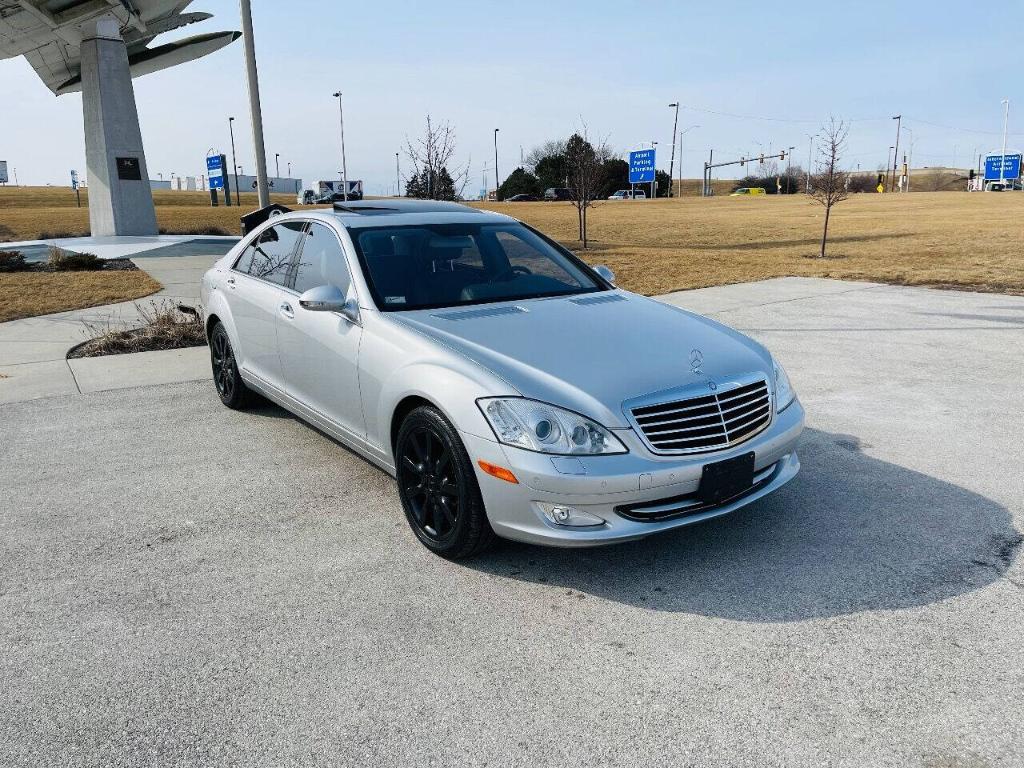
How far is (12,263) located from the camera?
15.9 meters

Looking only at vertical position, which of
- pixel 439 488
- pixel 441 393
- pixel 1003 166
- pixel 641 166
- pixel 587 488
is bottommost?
pixel 439 488

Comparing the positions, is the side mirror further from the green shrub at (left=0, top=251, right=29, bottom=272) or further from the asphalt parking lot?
the green shrub at (left=0, top=251, right=29, bottom=272)

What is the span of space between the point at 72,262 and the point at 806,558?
16.6m

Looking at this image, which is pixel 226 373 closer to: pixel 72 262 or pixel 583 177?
pixel 72 262

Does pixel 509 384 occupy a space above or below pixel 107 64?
below

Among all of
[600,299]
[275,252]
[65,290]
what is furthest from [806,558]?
[65,290]

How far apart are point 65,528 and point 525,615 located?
2499 mm

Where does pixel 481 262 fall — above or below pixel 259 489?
above

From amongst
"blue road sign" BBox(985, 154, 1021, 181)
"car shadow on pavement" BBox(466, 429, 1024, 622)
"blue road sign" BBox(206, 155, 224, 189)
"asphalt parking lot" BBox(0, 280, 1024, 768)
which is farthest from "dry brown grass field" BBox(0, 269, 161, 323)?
"blue road sign" BBox(985, 154, 1021, 181)

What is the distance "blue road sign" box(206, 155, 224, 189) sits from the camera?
68312mm

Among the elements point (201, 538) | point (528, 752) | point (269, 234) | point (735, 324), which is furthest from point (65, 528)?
point (735, 324)

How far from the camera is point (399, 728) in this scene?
2.60 meters

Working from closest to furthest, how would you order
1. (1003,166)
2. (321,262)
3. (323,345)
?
(323,345), (321,262), (1003,166)

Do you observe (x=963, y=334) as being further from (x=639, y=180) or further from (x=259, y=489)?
(x=639, y=180)
